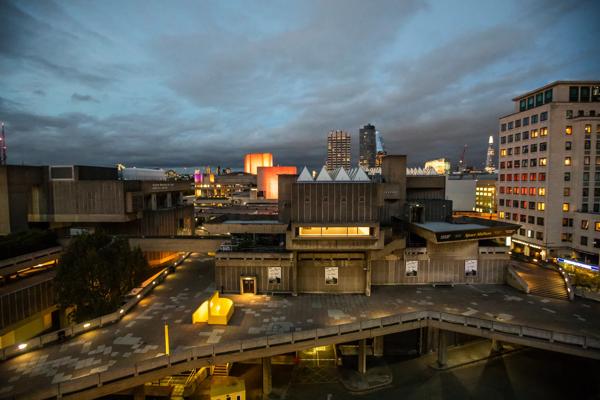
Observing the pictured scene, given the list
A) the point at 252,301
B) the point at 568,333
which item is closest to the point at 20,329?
the point at 252,301

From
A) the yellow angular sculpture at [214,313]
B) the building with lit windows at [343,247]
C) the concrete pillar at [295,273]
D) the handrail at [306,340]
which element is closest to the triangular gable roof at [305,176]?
the building with lit windows at [343,247]

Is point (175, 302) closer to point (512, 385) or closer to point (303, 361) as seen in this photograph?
point (303, 361)

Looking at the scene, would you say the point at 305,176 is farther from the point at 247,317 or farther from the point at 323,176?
the point at 247,317

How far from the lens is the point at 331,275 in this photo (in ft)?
101

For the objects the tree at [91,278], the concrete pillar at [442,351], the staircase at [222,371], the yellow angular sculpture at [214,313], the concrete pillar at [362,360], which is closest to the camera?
the yellow angular sculpture at [214,313]

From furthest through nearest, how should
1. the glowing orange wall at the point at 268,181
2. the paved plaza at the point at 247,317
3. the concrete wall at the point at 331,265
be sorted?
the glowing orange wall at the point at 268,181, the concrete wall at the point at 331,265, the paved plaza at the point at 247,317

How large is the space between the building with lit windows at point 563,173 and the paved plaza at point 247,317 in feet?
94.6

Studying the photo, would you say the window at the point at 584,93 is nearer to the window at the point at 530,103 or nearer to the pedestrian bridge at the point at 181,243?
the window at the point at 530,103

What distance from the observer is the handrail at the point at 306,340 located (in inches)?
678

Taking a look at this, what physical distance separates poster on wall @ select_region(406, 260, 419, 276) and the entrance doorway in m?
17.9

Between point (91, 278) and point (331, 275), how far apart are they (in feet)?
75.4

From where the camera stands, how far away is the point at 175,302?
28719mm

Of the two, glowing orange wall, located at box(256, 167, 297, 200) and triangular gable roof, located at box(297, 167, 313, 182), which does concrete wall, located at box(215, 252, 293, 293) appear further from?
glowing orange wall, located at box(256, 167, 297, 200)

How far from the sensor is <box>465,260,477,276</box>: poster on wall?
33.0 meters
